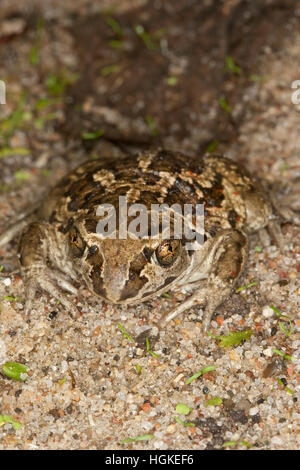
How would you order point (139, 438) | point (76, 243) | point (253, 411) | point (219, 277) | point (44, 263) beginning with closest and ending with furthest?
point (139, 438) → point (253, 411) → point (76, 243) → point (219, 277) → point (44, 263)

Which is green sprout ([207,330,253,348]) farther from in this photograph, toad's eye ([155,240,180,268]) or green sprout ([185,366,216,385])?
toad's eye ([155,240,180,268])

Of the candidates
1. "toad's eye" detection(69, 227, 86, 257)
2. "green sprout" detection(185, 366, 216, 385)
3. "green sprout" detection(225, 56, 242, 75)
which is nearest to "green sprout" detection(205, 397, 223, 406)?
"green sprout" detection(185, 366, 216, 385)

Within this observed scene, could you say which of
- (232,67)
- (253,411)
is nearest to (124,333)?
(253,411)

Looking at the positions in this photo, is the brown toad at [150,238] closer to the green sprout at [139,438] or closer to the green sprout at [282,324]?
the green sprout at [282,324]

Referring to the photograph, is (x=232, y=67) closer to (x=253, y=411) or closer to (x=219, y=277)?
(x=219, y=277)

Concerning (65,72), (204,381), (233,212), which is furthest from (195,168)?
(65,72)

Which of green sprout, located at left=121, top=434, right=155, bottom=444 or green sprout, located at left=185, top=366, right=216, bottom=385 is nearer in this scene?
green sprout, located at left=121, top=434, right=155, bottom=444
